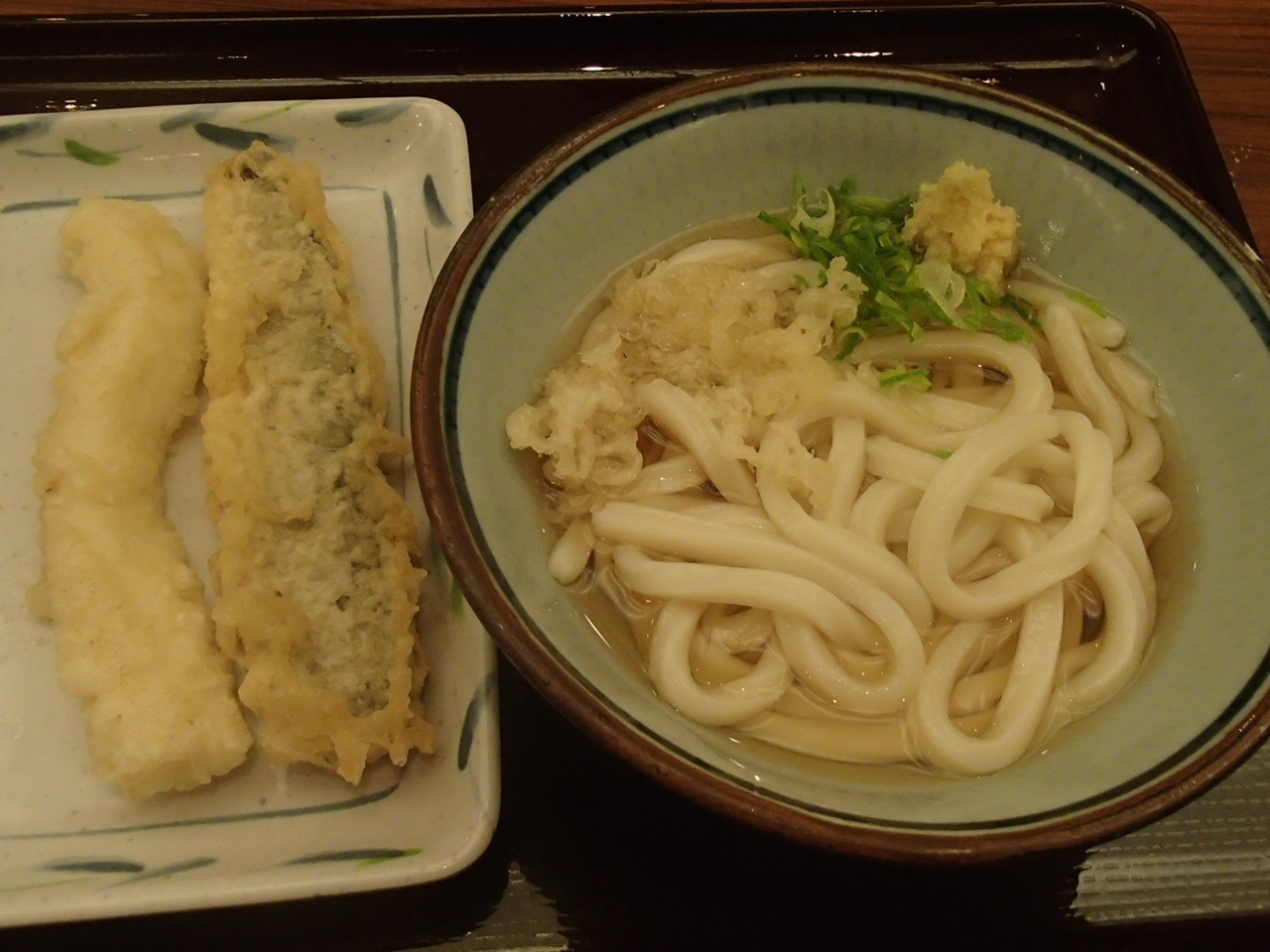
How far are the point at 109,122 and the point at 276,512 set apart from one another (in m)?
1.03

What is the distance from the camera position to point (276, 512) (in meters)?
1.66

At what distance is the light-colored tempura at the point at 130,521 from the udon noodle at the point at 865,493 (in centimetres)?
66

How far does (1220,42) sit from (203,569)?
2.77 meters

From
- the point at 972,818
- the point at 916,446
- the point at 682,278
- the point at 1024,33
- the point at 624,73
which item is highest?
the point at 1024,33

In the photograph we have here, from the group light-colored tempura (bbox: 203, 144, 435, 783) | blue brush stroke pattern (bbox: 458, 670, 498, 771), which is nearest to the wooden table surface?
light-colored tempura (bbox: 203, 144, 435, 783)

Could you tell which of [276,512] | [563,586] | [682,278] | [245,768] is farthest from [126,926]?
[682,278]

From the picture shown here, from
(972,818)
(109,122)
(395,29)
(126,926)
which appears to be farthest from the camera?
(395,29)

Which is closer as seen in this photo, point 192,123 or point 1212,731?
point 1212,731

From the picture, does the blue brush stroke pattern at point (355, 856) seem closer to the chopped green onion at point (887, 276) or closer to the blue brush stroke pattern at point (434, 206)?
the chopped green onion at point (887, 276)

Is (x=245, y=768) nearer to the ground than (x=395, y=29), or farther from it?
nearer to the ground

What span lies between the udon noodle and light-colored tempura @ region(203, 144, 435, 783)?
0.35 m

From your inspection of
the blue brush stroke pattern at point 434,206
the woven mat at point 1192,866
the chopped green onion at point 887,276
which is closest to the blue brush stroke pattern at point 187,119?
the blue brush stroke pattern at point 434,206

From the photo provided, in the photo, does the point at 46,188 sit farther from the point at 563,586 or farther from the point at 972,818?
the point at 972,818

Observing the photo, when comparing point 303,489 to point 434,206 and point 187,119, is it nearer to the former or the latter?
point 434,206
